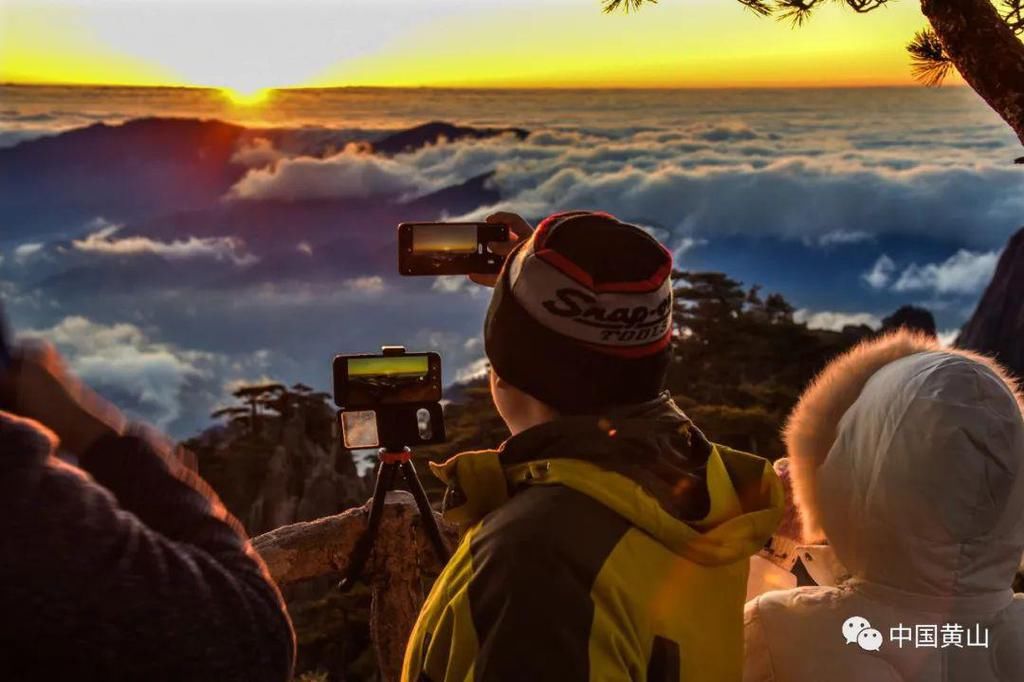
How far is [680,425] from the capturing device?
4.14 ft

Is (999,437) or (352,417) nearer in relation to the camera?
(999,437)

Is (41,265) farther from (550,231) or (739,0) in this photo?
(550,231)

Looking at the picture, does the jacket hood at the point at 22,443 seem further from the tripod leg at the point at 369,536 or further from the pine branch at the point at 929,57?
the pine branch at the point at 929,57

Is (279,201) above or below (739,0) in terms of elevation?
below

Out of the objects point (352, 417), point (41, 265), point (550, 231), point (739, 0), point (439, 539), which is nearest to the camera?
point (550, 231)

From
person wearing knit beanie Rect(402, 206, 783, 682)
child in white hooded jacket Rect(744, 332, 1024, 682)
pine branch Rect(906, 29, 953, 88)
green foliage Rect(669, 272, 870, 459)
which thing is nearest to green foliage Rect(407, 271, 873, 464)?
green foliage Rect(669, 272, 870, 459)

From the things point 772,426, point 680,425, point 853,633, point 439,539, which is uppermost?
point 680,425

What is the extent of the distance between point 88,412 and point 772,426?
759 cm

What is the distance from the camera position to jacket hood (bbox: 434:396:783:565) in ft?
3.81

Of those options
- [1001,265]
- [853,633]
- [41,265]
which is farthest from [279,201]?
[853,633]

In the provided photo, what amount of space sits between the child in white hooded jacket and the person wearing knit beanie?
283 mm

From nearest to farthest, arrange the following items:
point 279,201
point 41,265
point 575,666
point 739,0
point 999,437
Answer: point 575,666
point 999,437
point 739,0
point 41,265
point 279,201

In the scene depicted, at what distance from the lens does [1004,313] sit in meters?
13.7

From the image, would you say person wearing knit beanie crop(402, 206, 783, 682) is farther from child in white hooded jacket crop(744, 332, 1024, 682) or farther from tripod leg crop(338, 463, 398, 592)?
tripod leg crop(338, 463, 398, 592)
